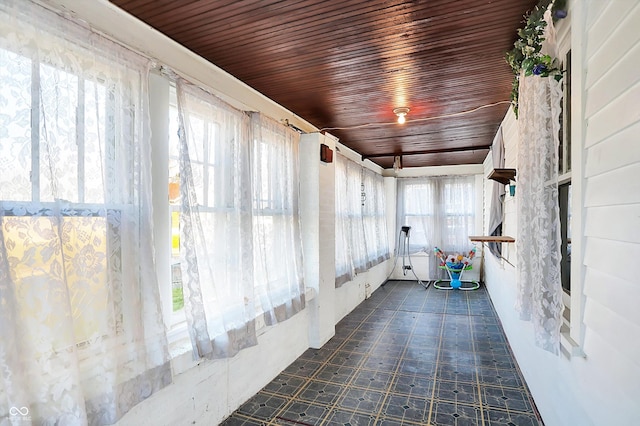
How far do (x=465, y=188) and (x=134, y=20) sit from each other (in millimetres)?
6578

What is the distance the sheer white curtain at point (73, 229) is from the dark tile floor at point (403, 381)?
122cm

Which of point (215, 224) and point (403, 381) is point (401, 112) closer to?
point (215, 224)

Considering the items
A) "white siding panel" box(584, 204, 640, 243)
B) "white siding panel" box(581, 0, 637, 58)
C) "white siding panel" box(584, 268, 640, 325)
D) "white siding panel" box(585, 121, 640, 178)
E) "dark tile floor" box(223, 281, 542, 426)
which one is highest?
"white siding panel" box(581, 0, 637, 58)

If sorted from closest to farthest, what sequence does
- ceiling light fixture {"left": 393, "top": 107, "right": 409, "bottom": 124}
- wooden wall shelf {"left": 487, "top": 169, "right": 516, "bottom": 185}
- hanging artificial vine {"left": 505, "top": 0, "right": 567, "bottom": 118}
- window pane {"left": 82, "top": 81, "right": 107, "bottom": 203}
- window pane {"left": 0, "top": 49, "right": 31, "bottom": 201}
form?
window pane {"left": 0, "top": 49, "right": 31, "bottom": 201}
window pane {"left": 82, "top": 81, "right": 107, "bottom": 203}
hanging artificial vine {"left": 505, "top": 0, "right": 567, "bottom": 118}
wooden wall shelf {"left": 487, "top": 169, "right": 516, "bottom": 185}
ceiling light fixture {"left": 393, "top": 107, "right": 409, "bottom": 124}

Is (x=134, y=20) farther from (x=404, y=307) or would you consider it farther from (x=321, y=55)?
(x=404, y=307)

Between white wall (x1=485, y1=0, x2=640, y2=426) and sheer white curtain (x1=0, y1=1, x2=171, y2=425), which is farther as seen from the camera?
sheer white curtain (x1=0, y1=1, x2=171, y2=425)

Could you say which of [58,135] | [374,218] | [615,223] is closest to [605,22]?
[615,223]

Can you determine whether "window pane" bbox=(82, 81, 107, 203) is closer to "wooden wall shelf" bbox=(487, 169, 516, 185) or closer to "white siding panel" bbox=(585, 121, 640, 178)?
"white siding panel" bbox=(585, 121, 640, 178)

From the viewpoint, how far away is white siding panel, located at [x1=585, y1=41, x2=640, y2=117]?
100 centimetres

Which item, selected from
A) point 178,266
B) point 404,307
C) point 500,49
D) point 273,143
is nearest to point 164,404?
point 178,266

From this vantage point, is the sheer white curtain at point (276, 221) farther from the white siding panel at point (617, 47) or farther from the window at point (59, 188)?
the white siding panel at point (617, 47)

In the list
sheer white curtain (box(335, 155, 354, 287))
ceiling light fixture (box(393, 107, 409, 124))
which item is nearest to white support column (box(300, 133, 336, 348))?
sheer white curtain (box(335, 155, 354, 287))

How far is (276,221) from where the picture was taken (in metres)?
2.98

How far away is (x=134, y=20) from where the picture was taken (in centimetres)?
180
